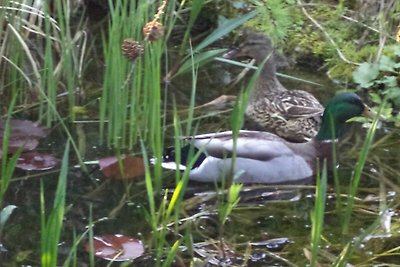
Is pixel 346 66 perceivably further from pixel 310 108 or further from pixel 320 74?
pixel 310 108

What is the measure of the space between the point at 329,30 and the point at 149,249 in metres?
2.93

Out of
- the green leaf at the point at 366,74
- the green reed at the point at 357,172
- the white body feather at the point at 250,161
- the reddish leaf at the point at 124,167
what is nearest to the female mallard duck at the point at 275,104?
the green leaf at the point at 366,74

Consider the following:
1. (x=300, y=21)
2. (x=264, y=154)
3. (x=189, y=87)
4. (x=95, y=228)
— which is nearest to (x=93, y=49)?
(x=189, y=87)

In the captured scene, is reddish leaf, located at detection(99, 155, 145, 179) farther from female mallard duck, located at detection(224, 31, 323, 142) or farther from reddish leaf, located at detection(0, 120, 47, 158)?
female mallard duck, located at detection(224, 31, 323, 142)

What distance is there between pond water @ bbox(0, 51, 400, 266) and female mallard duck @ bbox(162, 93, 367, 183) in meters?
0.07

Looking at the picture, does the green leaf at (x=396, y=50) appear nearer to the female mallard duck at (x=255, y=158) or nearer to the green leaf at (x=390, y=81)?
the green leaf at (x=390, y=81)

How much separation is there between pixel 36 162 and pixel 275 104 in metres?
1.61

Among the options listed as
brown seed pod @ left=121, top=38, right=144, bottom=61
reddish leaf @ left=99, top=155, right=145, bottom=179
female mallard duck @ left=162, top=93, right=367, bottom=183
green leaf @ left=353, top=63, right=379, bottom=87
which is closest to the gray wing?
female mallard duck @ left=162, top=93, right=367, bottom=183

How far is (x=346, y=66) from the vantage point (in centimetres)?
592

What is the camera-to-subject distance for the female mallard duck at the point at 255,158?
4488mm

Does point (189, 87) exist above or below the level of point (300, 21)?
below

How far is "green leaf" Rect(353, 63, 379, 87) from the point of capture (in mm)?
5508

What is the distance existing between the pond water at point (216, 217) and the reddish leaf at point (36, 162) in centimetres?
8

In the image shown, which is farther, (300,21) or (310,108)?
(300,21)
